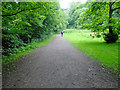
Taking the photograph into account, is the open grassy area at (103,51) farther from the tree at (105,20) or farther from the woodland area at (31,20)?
the tree at (105,20)

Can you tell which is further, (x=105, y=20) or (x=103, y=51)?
(x=105, y=20)

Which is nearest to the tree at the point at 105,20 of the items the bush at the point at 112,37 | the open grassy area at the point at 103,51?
the bush at the point at 112,37

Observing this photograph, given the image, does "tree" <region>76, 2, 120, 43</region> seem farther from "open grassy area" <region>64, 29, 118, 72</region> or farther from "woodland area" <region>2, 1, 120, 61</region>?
"open grassy area" <region>64, 29, 118, 72</region>

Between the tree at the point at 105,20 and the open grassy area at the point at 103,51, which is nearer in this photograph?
the open grassy area at the point at 103,51

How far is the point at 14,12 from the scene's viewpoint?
212 inches

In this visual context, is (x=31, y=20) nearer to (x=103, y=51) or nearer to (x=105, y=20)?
(x=103, y=51)

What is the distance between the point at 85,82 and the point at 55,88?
1113 mm

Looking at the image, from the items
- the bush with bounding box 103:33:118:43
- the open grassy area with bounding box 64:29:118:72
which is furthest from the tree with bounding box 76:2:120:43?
the open grassy area with bounding box 64:29:118:72

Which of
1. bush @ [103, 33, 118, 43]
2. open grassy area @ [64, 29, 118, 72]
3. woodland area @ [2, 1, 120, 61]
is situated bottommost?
open grassy area @ [64, 29, 118, 72]

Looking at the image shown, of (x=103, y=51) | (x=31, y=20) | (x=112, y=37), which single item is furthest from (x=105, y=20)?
(x=31, y=20)

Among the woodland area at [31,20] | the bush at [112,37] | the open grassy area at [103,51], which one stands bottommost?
the open grassy area at [103,51]

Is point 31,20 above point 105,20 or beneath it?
beneath

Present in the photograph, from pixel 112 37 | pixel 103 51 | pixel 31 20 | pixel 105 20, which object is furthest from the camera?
pixel 112 37

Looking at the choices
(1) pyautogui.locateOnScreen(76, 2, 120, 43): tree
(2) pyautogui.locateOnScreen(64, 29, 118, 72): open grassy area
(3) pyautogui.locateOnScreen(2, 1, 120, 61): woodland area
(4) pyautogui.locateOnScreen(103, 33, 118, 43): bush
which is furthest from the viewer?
(4) pyautogui.locateOnScreen(103, 33, 118, 43): bush
